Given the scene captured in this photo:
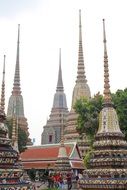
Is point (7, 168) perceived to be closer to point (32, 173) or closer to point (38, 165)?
point (32, 173)

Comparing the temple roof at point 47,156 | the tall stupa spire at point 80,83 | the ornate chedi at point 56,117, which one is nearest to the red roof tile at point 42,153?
the temple roof at point 47,156

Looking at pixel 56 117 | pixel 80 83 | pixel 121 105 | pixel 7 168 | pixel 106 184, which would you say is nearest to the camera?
pixel 7 168

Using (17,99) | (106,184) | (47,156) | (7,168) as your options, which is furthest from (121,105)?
(17,99)

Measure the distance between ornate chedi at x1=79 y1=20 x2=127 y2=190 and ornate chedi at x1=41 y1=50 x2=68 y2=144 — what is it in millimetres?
46456

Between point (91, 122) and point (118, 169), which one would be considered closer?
point (118, 169)

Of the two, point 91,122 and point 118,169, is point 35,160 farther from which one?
point 118,169

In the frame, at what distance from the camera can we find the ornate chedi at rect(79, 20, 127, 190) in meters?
11.1

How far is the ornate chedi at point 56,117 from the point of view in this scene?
199 ft

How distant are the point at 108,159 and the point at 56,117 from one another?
51788mm

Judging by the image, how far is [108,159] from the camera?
11.5 m

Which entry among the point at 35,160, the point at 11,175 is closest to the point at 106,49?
the point at 11,175

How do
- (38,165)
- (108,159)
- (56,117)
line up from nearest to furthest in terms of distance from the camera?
1. (108,159)
2. (38,165)
3. (56,117)

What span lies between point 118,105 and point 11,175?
692 inches

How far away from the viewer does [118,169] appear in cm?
1134
